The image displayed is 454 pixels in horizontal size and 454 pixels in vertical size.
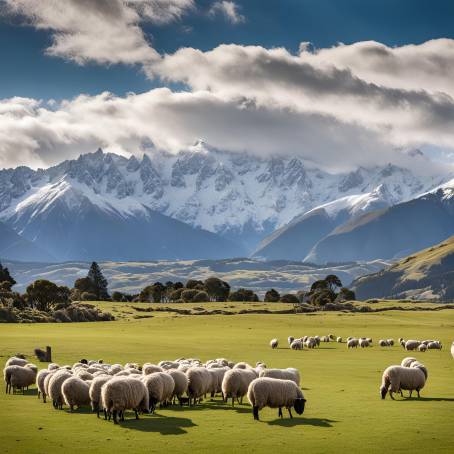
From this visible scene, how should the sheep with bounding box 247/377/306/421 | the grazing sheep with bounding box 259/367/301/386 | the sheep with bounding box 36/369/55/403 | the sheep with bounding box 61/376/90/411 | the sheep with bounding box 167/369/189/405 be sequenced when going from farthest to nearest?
the sheep with bounding box 36/369/55/403 < the grazing sheep with bounding box 259/367/301/386 < the sheep with bounding box 167/369/189/405 < the sheep with bounding box 61/376/90/411 < the sheep with bounding box 247/377/306/421

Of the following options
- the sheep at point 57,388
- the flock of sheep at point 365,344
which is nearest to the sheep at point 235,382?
the sheep at point 57,388

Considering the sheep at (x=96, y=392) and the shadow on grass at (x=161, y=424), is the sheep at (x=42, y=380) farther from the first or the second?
the shadow on grass at (x=161, y=424)

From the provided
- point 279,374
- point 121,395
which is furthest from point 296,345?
point 121,395

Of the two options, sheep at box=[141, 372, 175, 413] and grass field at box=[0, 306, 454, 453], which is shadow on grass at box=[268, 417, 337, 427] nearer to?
grass field at box=[0, 306, 454, 453]

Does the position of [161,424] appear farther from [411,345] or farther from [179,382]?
[411,345]

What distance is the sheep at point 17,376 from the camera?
1458 inches

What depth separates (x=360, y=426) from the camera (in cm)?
2648

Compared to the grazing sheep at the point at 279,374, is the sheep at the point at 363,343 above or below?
below

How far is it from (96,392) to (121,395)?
7.96 feet

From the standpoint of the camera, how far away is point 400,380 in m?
34.2

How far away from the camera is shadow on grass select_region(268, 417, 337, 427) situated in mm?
27141

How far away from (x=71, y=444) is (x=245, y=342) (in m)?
50.7

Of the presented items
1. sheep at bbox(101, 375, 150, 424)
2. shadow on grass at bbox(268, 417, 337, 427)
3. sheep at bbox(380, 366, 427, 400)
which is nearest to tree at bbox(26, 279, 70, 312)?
sheep at bbox(380, 366, 427, 400)

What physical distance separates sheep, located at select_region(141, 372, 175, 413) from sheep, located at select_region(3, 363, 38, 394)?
374 inches
